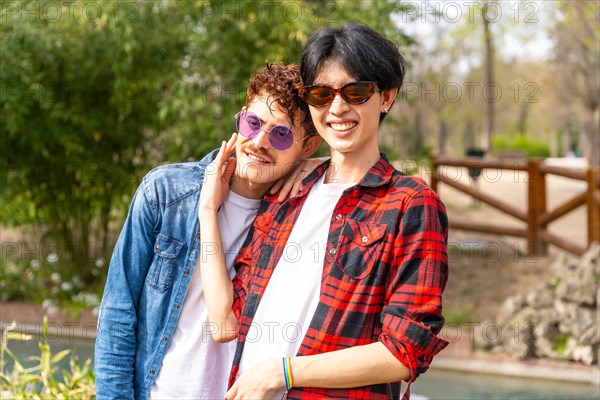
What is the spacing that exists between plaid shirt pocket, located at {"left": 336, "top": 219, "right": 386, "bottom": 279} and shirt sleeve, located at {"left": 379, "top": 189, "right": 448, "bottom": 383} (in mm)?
41

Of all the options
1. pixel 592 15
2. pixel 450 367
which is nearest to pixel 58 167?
pixel 450 367

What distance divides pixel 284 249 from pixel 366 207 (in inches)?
8.5

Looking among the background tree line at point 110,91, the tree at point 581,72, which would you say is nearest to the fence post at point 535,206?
the background tree line at point 110,91

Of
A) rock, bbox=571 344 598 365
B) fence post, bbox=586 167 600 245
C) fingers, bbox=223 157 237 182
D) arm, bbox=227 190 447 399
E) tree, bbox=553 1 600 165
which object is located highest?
tree, bbox=553 1 600 165

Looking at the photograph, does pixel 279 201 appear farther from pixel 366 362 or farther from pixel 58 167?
pixel 58 167

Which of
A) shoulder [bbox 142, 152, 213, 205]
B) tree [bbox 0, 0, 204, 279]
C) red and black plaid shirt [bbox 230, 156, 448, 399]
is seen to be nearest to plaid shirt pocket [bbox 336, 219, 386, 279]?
red and black plaid shirt [bbox 230, 156, 448, 399]

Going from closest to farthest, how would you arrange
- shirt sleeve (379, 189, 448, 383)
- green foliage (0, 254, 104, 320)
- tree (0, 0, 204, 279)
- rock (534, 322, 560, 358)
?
shirt sleeve (379, 189, 448, 383), rock (534, 322, 560, 358), tree (0, 0, 204, 279), green foliage (0, 254, 104, 320)

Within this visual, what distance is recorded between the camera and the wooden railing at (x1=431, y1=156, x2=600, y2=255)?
7016 mm

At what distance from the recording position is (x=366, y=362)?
4.86ft

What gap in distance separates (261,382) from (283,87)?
2.27ft

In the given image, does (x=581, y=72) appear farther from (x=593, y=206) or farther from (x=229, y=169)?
(x=229, y=169)

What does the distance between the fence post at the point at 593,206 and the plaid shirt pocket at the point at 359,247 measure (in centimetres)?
589

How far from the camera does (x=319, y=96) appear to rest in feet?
5.38

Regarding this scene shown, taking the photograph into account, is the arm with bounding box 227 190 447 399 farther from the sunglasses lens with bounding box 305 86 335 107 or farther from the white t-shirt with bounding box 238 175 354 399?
the sunglasses lens with bounding box 305 86 335 107
